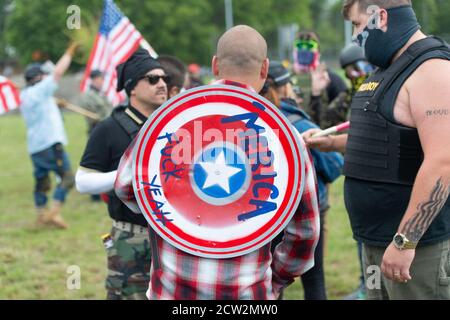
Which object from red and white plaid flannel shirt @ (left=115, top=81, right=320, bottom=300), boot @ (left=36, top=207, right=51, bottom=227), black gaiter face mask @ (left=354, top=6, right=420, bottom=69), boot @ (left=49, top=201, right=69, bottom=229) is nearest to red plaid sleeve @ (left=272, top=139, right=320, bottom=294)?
red and white plaid flannel shirt @ (left=115, top=81, right=320, bottom=300)

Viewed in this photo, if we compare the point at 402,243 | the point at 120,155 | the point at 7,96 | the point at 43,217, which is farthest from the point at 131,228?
the point at 43,217

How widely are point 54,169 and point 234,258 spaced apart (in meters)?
6.71

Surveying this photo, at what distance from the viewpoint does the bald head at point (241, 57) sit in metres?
2.32

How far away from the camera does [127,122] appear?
12.3 feet

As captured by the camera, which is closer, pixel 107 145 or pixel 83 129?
pixel 107 145

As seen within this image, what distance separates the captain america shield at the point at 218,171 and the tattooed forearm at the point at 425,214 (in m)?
0.76

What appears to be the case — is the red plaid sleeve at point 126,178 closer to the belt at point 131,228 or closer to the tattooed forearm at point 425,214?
the tattooed forearm at point 425,214

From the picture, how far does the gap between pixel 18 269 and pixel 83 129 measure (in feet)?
56.5

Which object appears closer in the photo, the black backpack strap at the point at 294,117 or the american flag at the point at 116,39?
the black backpack strap at the point at 294,117

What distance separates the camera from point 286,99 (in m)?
4.43

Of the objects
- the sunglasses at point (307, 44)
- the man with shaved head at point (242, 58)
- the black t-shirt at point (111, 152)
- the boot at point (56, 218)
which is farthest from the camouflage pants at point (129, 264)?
the boot at point (56, 218)

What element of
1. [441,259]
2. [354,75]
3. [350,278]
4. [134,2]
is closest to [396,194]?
[441,259]

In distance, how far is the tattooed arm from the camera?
2637mm
